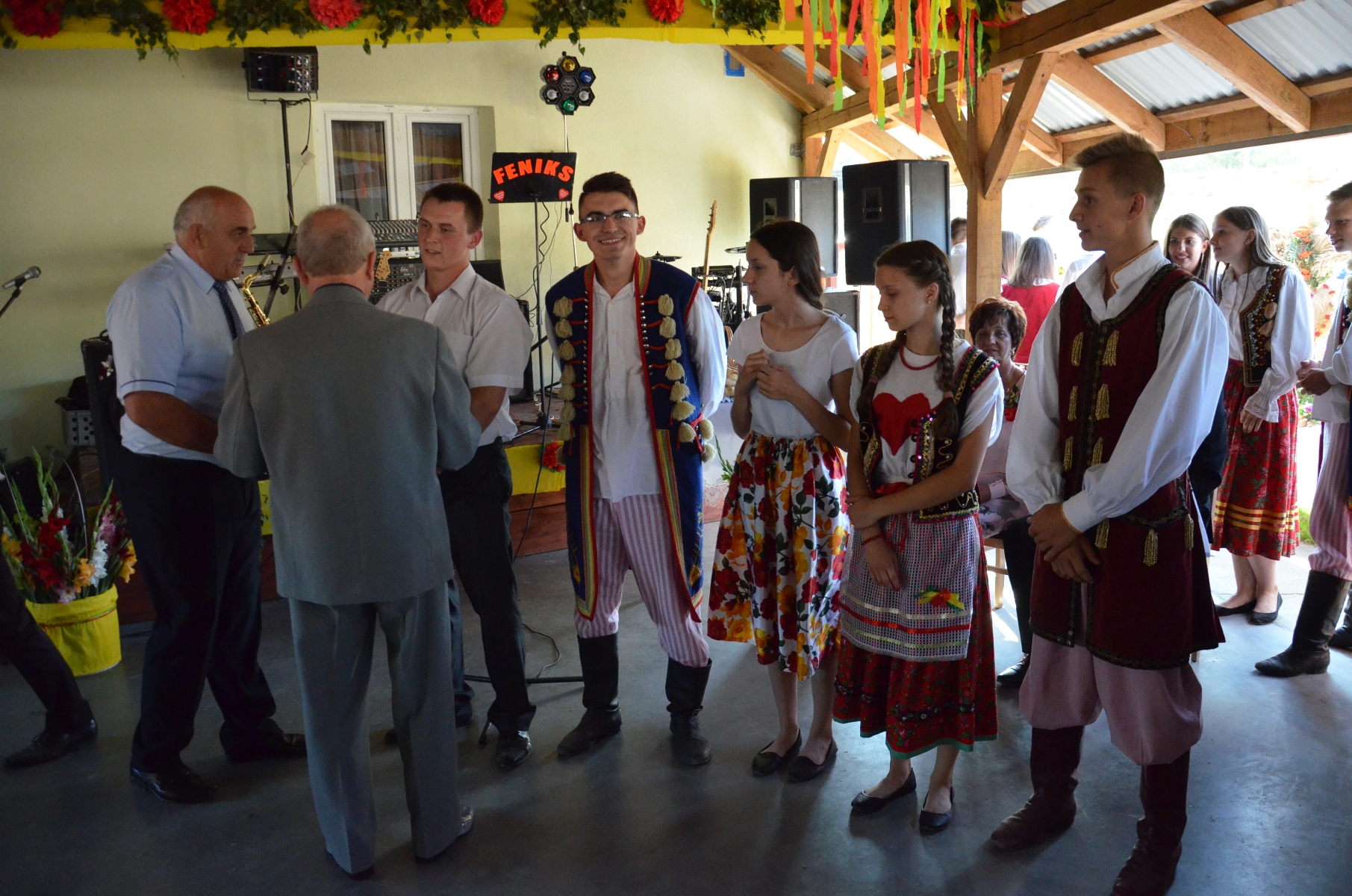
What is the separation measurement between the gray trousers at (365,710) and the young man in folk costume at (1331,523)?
2.79m

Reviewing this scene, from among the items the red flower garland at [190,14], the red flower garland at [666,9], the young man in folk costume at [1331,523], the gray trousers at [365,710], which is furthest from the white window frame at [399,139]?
the young man in folk costume at [1331,523]

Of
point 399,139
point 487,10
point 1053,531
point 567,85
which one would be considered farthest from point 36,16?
point 1053,531

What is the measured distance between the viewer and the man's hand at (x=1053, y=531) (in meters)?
2.10

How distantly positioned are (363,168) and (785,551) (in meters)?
6.07

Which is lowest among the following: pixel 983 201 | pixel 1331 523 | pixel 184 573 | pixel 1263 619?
pixel 1263 619

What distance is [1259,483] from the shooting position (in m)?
3.71

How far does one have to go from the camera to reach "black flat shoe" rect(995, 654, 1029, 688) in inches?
132

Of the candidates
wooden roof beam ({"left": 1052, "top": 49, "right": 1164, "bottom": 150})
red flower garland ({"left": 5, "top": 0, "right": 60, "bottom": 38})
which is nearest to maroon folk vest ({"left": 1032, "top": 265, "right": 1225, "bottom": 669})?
red flower garland ({"left": 5, "top": 0, "right": 60, "bottom": 38})

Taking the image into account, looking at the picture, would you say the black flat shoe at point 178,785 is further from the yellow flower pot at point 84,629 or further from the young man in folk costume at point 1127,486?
the young man in folk costume at point 1127,486

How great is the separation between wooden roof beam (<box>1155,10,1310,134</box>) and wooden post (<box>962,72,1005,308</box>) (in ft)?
3.11

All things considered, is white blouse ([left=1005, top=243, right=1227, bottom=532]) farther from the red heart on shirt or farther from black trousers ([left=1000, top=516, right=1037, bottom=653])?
black trousers ([left=1000, top=516, right=1037, bottom=653])

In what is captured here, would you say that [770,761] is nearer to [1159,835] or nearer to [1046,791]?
[1046,791]

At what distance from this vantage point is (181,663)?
8.71 ft

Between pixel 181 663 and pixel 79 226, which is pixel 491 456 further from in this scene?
pixel 79 226
